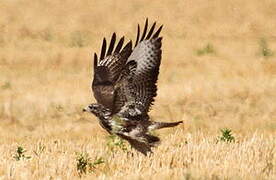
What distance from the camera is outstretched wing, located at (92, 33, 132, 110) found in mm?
7855

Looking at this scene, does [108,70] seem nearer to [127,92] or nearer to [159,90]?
[127,92]

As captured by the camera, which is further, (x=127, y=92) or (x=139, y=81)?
(x=139, y=81)

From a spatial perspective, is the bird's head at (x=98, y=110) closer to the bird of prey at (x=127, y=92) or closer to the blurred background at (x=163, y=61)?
the bird of prey at (x=127, y=92)

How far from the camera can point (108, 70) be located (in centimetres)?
802

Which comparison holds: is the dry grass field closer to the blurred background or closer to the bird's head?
the blurred background

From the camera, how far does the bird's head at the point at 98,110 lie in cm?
768

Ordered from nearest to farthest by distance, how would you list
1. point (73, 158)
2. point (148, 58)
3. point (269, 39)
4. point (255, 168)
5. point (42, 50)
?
point (255, 168) < point (73, 158) < point (148, 58) < point (42, 50) < point (269, 39)

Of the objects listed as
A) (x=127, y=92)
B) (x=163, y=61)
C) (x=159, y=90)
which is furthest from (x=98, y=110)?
(x=163, y=61)

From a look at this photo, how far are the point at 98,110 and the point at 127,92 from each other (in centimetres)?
39

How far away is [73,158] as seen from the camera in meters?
7.63

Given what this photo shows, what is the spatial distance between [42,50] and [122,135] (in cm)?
1857

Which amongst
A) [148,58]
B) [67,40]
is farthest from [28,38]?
[148,58]

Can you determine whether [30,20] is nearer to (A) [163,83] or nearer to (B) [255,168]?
(A) [163,83]

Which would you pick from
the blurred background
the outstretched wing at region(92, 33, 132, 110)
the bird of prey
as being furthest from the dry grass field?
the outstretched wing at region(92, 33, 132, 110)
